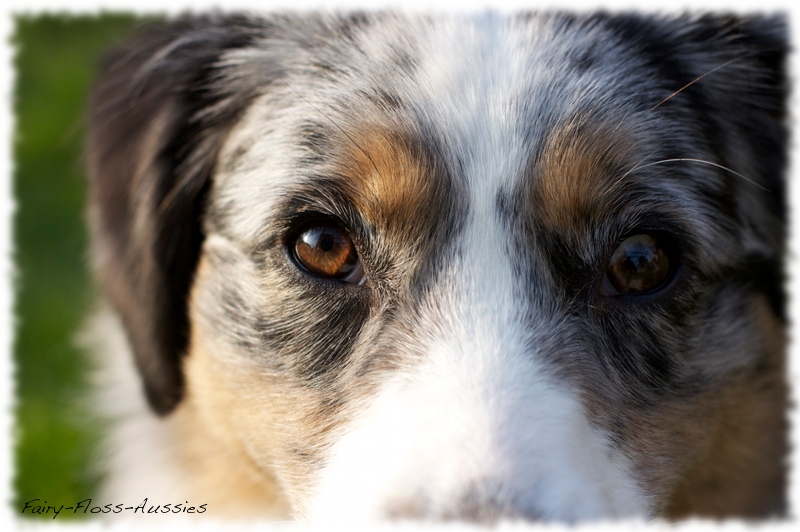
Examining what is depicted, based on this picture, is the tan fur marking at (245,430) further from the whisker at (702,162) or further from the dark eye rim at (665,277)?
the whisker at (702,162)

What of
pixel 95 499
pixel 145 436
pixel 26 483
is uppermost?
pixel 145 436

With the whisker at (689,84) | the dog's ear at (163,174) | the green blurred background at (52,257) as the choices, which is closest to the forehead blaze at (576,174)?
the whisker at (689,84)

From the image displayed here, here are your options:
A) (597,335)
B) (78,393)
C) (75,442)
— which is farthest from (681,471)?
(75,442)

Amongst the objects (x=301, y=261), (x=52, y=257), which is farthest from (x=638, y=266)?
(x=52, y=257)

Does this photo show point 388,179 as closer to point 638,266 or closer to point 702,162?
point 638,266

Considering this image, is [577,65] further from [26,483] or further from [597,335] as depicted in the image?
[26,483]

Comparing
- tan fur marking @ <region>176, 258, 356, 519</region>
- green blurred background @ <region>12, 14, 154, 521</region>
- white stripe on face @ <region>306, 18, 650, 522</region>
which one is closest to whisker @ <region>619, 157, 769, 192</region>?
white stripe on face @ <region>306, 18, 650, 522</region>

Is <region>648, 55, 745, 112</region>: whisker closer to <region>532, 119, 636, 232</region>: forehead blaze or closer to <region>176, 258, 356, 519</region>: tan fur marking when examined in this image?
<region>532, 119, 636, 232</region>: forehead blaze
